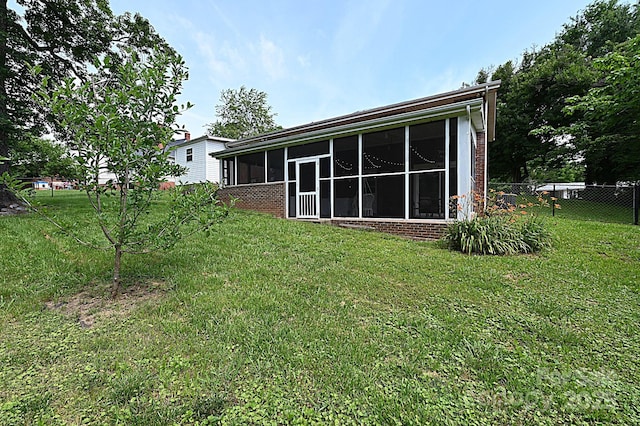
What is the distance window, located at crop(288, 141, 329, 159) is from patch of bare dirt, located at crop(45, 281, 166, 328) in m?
6.33

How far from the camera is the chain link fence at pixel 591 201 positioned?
1115cm

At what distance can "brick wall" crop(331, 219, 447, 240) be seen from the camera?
22.4ft

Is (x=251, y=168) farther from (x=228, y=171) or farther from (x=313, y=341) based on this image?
(x=313, y=341)

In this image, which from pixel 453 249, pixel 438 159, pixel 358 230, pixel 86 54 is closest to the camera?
pixel 453 249

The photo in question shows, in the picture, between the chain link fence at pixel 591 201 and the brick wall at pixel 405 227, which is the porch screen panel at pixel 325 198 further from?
the chain link fence at pixel 591 201

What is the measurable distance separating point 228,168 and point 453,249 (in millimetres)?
9556

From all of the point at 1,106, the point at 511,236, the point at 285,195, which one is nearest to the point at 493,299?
the point at 511,236

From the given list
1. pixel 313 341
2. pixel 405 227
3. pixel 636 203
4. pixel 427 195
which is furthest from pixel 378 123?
pixel 636 203

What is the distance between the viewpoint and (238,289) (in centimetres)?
357

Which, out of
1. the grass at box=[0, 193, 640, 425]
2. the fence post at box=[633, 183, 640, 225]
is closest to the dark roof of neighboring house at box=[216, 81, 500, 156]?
the fence post at box=[633, 183, 640, 225]

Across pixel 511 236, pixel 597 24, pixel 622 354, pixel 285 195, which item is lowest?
pixel 622 354

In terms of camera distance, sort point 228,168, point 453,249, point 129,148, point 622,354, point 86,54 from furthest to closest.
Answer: point 228,168
point 86,54
point 453,249
point 129,148
point 622,354

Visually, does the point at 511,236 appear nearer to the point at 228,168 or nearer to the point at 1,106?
the point at 228,168

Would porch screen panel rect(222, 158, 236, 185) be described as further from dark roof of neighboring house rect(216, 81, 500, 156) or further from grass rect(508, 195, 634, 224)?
grass rect(508, 195, 634, 224)
